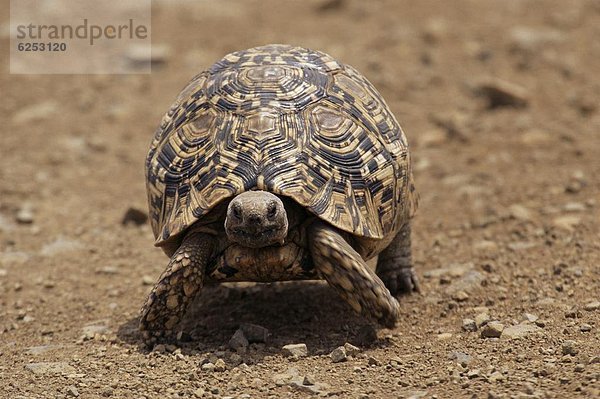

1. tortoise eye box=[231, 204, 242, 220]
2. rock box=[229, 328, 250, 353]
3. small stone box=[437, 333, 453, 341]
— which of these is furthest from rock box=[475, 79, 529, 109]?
tortoise eye box=[231, 204, 242, 220]

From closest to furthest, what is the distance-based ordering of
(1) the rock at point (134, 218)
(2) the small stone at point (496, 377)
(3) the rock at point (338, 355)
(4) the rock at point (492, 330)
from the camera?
(2) the small stone at point (496, 377) → (3) the rock at point (338, 355) → (4) the rock at point (492, 330) → (1) the rock at point (134, 218)

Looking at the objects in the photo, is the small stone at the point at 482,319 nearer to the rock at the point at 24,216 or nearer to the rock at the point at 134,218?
the rock at the point at 134,218

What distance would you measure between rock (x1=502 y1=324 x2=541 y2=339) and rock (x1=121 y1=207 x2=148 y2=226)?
12.4 feet

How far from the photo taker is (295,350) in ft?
17.2

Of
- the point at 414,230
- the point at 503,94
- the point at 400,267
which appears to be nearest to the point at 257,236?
the point at 400,267

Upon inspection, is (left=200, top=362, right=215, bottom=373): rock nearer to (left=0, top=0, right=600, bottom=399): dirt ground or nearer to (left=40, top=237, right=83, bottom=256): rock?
(left=0, top=0, right=600, bottom=399): dirt ground

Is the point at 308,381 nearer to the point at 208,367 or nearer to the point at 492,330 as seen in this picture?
the point at 208,367

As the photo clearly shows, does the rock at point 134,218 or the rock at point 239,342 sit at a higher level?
the rock at point 134,218

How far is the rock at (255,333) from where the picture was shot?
551cm

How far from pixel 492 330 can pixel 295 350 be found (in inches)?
44.3

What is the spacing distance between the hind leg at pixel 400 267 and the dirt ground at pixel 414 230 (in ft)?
0.43

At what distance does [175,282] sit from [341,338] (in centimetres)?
104

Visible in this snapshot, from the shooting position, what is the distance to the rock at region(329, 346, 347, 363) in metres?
5.15

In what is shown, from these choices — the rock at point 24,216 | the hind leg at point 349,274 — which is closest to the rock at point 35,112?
the rock at point 24,216
